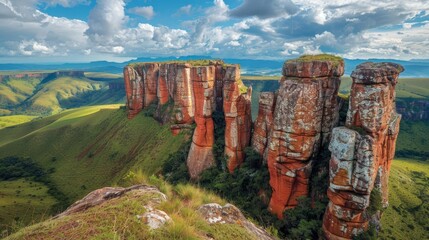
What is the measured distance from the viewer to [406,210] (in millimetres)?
38719

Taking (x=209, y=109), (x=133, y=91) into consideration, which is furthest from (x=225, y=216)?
(x=133, y=91)

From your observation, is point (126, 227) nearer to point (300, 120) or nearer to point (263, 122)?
point (300, 120)

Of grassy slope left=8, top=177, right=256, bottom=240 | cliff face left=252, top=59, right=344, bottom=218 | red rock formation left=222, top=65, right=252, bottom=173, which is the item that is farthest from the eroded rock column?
grassy slope left=8, top=177, right=256, bottom=240

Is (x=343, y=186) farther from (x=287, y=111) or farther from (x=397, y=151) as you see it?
(x=397, y=151)

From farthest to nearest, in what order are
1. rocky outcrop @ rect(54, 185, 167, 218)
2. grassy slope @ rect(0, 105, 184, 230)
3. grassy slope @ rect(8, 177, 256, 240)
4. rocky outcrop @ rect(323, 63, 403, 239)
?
grassy slope @ rect(0, 105, 184, 230)
rocky outcrop @ rect(323, 63, 403, 239)
rocky outcrop @ rect(54, 185, 167, 218)
grassy slope @ rect(8, 177, 256, 240)

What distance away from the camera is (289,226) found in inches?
1241

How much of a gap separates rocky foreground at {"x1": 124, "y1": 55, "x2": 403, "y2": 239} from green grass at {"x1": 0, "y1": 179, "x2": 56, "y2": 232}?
31.1 metres

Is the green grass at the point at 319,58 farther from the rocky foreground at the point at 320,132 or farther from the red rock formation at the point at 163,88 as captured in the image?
the red rock formation at the point at 163,88

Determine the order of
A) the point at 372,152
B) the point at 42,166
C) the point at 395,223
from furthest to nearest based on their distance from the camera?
the point at 42,166
the point at 395,223
the point at 372,152

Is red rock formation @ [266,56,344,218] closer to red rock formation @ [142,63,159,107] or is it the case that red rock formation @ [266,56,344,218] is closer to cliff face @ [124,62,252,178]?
cliff face @ [124,62,252,178]

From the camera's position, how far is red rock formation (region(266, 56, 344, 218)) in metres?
31.0

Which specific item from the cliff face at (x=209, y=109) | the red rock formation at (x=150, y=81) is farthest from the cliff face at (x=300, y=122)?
the red rock formation at (x=150, y=81)

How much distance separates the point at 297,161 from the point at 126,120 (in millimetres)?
62598

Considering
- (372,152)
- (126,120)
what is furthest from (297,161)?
(126,120)
